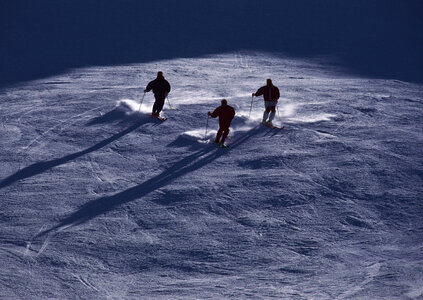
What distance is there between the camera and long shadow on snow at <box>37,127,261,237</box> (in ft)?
37.3

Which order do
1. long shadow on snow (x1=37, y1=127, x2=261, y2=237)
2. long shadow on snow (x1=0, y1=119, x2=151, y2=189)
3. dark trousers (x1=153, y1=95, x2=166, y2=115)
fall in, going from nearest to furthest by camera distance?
1. long shadow on snow (x1=37, y1=127, x2=261, y2=237)
2. long shadow on snow (x1=0, y1=119, x2=151, y2=189)
3. dark trousers (x1=153, y1=95, x2=166, y2=115)

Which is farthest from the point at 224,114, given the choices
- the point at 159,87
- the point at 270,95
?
the point at 159,87

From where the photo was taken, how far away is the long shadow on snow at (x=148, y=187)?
37.3ft

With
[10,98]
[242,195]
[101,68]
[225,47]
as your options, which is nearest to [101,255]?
[242,195]

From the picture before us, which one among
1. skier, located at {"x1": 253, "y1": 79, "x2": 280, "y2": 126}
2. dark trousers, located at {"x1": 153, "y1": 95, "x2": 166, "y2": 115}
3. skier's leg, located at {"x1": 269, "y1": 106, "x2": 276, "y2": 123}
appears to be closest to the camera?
skier, located at {"x1": 253, "y1": 79, "x2": 280, "y2": 126}

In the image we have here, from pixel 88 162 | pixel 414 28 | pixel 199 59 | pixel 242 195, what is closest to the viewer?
pixel 242 195

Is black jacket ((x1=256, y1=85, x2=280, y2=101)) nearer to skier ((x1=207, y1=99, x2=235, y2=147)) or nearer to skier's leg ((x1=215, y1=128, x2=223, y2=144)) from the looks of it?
skier ((x1=207, y1=99, x2=235, y2=147))

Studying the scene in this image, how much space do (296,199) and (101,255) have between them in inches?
176

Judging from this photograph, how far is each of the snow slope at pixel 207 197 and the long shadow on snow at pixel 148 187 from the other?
4 cm

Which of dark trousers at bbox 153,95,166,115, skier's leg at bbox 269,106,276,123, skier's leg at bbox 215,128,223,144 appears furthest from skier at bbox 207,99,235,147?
dark trousers at bbox 153,95,166,115

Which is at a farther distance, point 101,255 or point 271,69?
point 271,69

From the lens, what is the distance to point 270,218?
11.5 meters

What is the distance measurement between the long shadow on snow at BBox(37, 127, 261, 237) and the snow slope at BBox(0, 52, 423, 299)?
1.7 inches

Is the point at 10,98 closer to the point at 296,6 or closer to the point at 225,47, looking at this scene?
the point at 225,47
